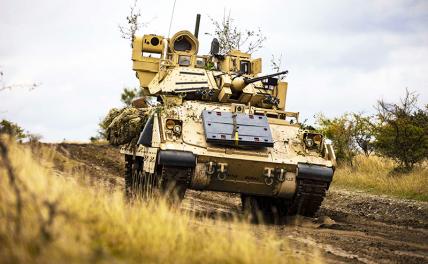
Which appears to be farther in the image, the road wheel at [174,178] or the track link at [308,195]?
the track link at [308,195]

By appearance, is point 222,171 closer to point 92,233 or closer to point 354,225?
point 354,225

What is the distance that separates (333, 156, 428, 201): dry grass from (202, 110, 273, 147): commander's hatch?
5.83 metres

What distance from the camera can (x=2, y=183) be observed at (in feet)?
17.3

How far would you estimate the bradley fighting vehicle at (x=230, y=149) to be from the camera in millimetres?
10594

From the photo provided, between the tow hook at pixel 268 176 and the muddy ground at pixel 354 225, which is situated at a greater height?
the tow hook at pixel 268 176

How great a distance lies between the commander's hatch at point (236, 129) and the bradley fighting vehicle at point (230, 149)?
0.01 m

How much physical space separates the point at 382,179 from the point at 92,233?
47.4 feet

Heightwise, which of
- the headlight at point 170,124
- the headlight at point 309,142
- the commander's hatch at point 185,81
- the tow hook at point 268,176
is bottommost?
the tow hook at point 268,176


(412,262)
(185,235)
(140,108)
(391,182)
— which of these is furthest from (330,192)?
(185,235)

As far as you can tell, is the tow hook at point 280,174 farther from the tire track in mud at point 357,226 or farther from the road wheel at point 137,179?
the road wheel at point 137,179

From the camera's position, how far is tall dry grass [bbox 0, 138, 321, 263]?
163 inches

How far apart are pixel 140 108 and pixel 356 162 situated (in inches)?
456

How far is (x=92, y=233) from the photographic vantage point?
17.5ft

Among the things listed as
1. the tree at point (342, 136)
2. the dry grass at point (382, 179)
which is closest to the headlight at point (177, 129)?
the dry grass at point (382, 179)
